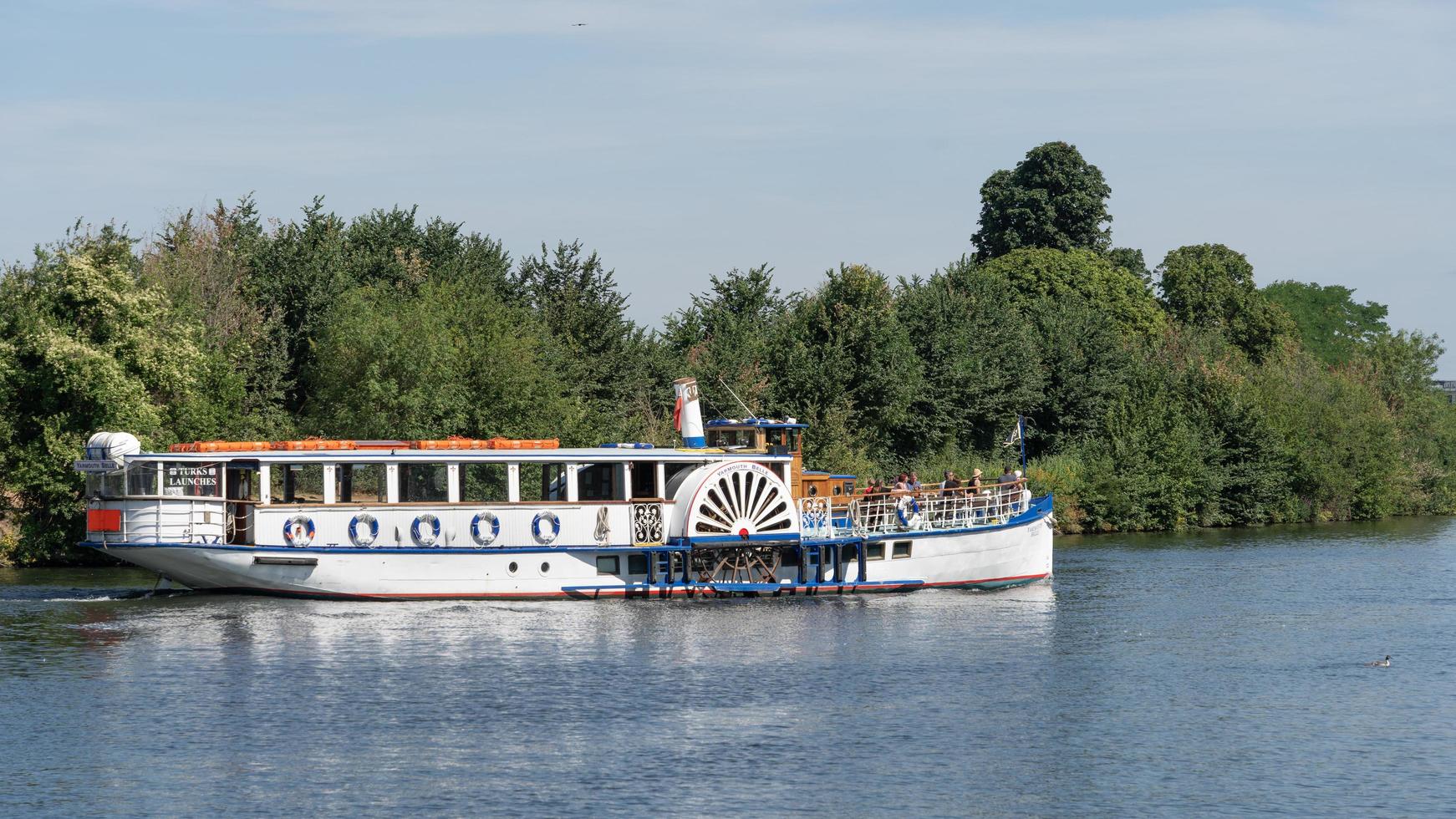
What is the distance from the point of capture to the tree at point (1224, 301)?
137875mm

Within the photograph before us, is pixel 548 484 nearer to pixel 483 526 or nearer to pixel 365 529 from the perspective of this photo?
pixel 483 526

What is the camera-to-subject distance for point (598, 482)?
176 ft

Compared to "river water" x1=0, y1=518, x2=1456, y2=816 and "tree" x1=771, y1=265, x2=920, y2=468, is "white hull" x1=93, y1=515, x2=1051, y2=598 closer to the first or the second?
"river water" x1=0, y1=518, x2=1456, y2=816

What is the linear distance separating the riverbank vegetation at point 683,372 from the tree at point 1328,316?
31.8m

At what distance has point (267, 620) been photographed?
1911 inches

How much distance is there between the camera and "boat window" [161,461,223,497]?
165 ft

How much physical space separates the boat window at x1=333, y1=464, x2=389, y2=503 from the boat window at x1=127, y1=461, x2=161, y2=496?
5.31 m

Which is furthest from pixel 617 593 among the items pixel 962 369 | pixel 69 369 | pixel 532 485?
pixel 962 369

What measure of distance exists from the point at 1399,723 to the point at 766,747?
14.4m

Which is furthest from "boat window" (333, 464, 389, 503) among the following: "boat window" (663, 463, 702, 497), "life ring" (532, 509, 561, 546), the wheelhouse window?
"boat window" (663, 463, 702, 497)

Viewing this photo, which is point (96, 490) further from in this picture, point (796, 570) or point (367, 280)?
point (367, 280)

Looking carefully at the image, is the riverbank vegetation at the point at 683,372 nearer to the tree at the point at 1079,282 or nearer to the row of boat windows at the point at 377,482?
the tree at the point at 1079,282

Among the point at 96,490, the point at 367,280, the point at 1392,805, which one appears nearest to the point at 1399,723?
the point at 1392,805

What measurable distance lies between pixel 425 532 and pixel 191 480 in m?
7.27
